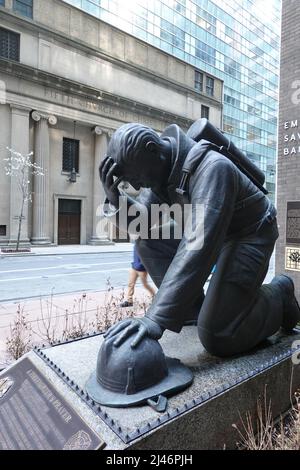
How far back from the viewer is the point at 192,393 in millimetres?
2117

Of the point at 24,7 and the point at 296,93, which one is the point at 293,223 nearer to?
the point at 296,93

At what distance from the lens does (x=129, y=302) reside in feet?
22.7

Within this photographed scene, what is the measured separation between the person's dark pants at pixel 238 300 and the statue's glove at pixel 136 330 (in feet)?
1.20

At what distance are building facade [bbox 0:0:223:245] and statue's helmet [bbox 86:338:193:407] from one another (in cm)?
1882

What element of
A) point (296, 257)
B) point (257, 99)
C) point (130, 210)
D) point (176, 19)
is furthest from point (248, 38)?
point (130, 210)

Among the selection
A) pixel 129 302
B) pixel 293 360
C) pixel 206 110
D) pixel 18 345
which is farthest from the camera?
pixel 206 110

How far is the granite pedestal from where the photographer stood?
6.03 ft

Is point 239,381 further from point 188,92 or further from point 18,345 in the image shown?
Result: point 188,92

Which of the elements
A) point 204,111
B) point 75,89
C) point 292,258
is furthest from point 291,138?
point 204,111

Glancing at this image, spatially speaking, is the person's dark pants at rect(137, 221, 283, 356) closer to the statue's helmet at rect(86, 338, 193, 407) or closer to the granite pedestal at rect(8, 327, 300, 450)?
the granite pedestal at rect(8, 327, 300, 450)

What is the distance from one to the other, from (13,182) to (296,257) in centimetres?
1837

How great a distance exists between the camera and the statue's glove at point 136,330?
2.07 meters

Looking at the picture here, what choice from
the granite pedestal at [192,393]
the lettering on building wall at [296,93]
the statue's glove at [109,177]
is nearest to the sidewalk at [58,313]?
the granite pedestal at [192,393]

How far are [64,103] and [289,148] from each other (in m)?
19.4
